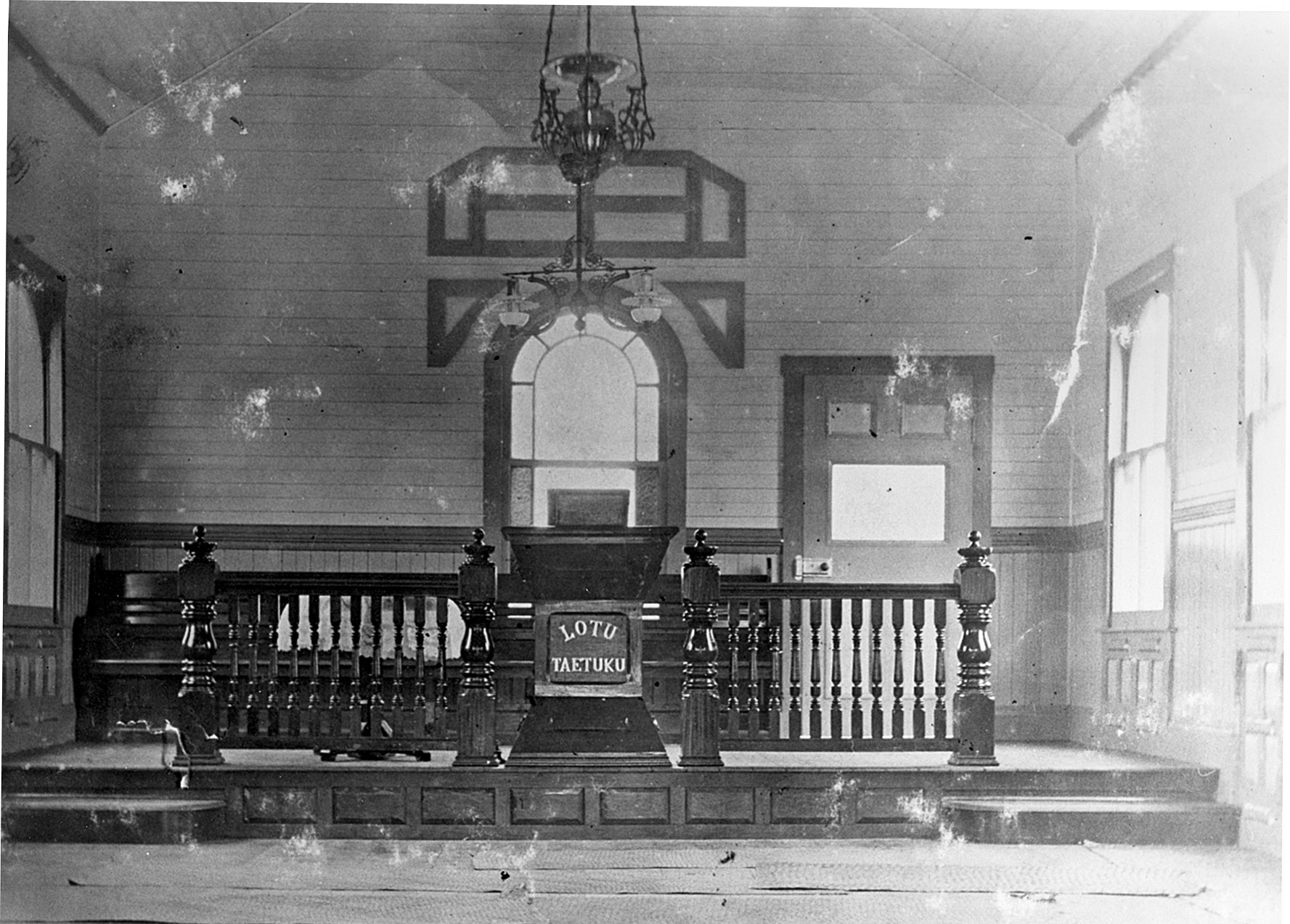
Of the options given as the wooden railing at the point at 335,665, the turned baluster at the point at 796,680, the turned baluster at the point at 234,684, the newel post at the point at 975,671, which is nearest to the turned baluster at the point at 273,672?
the wooden railing at the point at 335,665

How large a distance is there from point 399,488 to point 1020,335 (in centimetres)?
426

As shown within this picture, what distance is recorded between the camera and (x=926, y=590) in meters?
5.68

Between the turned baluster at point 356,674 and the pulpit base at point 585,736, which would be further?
the turned baluster at point 356,674

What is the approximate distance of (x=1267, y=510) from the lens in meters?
5.41

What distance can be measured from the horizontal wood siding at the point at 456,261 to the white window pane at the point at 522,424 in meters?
0.24

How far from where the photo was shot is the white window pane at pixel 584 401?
8953 mm

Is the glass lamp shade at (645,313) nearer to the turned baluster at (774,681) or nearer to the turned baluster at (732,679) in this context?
the turned baluster at (774,681)

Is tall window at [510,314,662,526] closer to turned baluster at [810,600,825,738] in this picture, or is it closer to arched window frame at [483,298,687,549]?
arched window frame at [483,298,687,549]

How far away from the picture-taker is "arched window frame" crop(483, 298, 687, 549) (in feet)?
29.1

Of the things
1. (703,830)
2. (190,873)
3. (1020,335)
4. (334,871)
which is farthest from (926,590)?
(1020,335)

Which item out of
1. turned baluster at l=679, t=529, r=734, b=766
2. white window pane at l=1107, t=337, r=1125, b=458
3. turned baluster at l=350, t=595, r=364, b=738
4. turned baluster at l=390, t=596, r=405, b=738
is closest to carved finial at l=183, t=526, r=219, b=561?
turned baluster at l=350, t=595, r=364, b=738

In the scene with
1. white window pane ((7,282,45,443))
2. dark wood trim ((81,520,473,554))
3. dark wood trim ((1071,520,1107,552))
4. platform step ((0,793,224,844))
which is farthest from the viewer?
dark wood trim ((81,520,473,554))

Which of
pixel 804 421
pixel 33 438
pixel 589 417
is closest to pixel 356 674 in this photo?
pixel 33 438

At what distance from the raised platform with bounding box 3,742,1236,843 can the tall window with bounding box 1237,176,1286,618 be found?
101 cm
